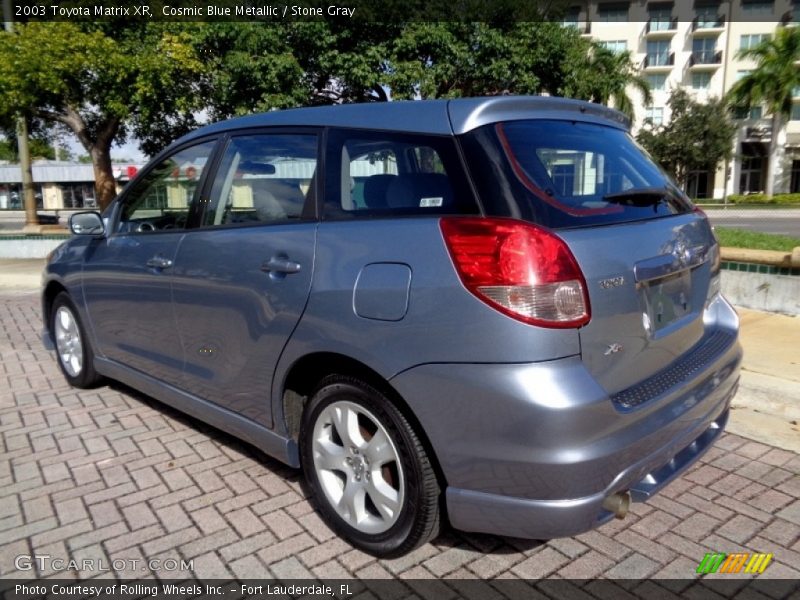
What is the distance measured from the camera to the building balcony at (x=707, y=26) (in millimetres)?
47500

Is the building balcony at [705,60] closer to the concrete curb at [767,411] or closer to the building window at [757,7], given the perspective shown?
the building window at [757,7]

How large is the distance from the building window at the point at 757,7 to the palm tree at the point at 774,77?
339 inches

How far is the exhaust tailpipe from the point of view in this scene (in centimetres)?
211

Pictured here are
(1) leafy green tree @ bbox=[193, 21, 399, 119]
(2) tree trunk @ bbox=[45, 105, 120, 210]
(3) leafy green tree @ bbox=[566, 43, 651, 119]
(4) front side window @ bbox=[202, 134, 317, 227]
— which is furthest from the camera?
(3) leafy green tree @ bbox=[566, 43, 651, 119]

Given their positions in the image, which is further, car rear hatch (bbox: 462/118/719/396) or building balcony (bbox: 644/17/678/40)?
building balcony (bbox: 644/17/678/40)

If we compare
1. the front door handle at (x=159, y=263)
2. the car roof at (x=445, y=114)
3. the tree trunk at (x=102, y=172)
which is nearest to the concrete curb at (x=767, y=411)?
the car roof at (x=445, y=114)

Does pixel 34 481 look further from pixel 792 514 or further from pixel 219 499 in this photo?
pixel 792 514

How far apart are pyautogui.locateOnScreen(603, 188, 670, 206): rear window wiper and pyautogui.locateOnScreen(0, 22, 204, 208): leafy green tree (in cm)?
1318

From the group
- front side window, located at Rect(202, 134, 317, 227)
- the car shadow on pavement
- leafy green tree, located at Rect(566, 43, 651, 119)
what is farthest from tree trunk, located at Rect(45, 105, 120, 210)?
front side window, located at Rect(202, 134, 317, 227)

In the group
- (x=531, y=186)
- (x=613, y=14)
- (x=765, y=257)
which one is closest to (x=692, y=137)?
(x=613, y=14)

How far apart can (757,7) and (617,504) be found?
5670 cm

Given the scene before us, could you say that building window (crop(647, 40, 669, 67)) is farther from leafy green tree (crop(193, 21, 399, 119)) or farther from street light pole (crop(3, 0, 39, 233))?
street light pole (crop(3, 0, 39, 233))

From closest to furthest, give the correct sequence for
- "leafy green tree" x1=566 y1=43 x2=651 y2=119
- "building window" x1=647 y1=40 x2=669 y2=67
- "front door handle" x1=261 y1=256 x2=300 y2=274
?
"front door handle" x1=261 y1=256 x2=300 y2=274
"leafy green tree" x1=566 y1=43 x2=651 y2=119
"building window" x1=647 y1=40 x2=669 y2=67

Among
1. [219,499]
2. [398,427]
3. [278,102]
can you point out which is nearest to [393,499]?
[398,427]
